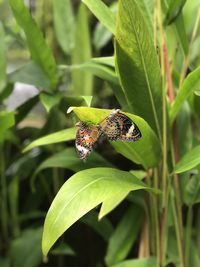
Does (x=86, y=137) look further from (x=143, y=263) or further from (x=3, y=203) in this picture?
(x=3, y=203)

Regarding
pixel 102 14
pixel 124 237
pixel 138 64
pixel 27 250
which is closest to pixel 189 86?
pixel 138 64

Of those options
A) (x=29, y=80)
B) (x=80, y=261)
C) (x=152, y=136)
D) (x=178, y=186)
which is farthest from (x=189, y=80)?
(x=80, y=261)

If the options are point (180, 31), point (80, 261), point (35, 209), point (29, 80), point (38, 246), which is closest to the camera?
point (180, 31)

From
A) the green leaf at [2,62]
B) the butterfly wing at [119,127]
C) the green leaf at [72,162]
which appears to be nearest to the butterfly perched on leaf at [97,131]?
the butterfly wing at [119,127]

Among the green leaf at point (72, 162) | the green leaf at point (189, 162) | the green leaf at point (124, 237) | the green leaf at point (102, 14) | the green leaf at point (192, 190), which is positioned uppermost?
the green leaf at point (102, 14)

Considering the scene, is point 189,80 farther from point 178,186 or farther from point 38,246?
point 38,246

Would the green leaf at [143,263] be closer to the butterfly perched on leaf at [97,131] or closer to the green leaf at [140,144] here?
the green leaf at [140,144]
